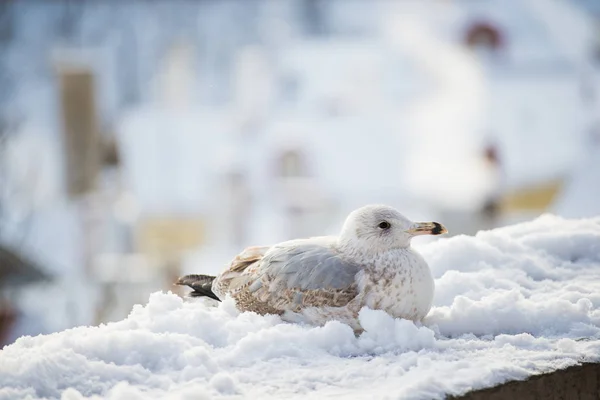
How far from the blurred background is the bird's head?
23.7 feet

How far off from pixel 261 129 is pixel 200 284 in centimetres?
1458

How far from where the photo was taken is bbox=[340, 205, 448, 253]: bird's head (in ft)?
6.50

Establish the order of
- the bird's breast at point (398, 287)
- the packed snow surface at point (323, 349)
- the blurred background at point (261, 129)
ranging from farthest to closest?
the blurred background at point (261, 129) → the bird's breast at point (398, 287) → the packed snow surface at point (323, 349)

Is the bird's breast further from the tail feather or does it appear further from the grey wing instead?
the tail feather

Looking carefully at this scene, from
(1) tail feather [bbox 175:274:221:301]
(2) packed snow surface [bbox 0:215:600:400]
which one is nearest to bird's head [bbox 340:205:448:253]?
(2) packed snow surface [bbox 0:215:600:400]

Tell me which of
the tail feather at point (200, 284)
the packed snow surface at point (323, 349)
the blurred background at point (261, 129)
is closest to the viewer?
the packed snow surface at point (323, 349)

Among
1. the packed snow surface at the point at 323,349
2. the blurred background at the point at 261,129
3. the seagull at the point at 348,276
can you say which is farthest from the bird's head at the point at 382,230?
the blurred background at the point at 261,129

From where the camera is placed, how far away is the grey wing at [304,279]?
6.23 ft

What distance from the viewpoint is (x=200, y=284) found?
7.20 ft

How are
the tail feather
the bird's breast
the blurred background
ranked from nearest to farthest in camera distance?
the bird's breast → the tail feather → the blurred background

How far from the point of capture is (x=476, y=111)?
14.4 meters

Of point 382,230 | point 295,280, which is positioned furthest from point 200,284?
point 382,230

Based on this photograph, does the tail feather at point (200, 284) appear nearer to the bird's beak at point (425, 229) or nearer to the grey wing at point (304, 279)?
the grey wing at point (304, 279)

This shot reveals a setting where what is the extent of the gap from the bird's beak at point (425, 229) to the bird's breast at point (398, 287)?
8cm
